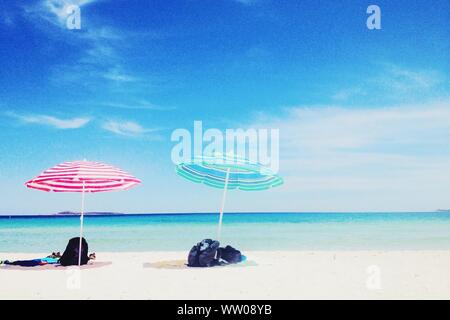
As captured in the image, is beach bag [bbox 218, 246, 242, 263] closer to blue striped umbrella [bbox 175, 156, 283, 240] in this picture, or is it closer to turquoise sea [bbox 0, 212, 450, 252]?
blue striped umbrella [bbox 175, 156, 283, 240]

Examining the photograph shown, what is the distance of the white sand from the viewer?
6262mm

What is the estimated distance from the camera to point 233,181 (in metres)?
9.84

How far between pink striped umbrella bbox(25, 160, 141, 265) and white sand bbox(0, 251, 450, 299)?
1.20 meters

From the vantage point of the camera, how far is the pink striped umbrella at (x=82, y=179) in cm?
807

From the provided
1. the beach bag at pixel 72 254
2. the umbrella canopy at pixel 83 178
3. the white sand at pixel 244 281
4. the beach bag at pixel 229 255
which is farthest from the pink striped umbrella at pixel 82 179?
the beach bag at pixel 229 255

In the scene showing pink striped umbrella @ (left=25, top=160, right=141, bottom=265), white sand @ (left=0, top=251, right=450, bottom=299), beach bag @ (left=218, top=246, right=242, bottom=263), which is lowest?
white sand @ (left=0, top=251, right=450, bottom=299)

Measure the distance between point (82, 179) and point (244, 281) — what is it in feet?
11.5

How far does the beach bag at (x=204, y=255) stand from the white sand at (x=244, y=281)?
307 mm

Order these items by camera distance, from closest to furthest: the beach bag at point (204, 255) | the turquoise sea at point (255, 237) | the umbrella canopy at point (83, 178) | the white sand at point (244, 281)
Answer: the white sand at point (244, 281), the umbrella canopy at point (83, 178), the beach bag at point (204, 255), the turquoise sea at point (255, 237)

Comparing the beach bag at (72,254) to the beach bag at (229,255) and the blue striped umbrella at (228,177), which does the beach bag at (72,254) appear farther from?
the beach bag at (229,255)

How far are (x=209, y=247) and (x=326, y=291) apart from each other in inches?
118

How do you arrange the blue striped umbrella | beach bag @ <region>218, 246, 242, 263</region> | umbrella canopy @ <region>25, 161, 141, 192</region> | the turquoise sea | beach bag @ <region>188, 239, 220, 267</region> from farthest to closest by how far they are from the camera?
the turquoise sea → the blue striped umbrella → beach bag @ <region>218, 246, 242, 263</region> → beach bag @ <region>188, 239, 220, 267</region> → umbrella canopy @ <region>25, 161, 141, 192</region>

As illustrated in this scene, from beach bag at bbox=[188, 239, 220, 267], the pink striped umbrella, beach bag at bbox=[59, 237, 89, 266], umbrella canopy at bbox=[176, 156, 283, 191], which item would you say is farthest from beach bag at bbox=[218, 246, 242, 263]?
beach bag at bbox=[59, 237, 89, 266]
